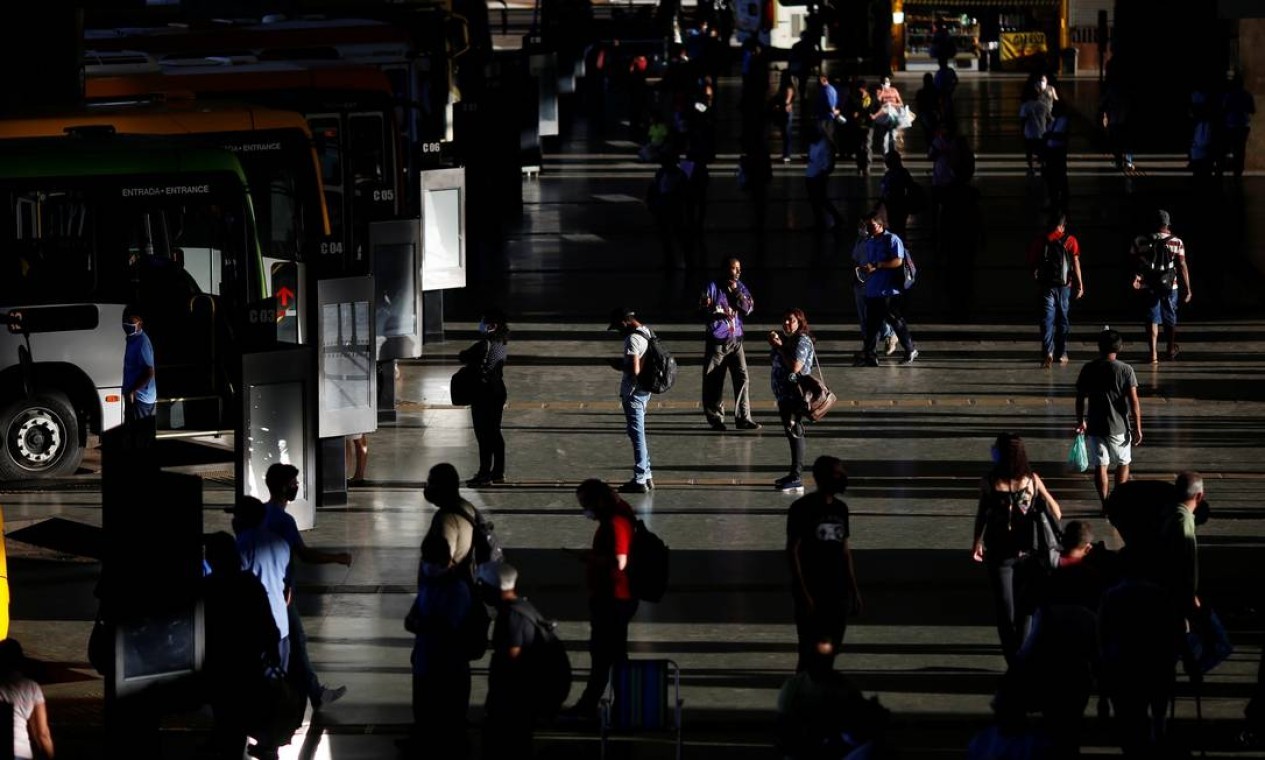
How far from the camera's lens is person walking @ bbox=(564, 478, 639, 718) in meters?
12.3

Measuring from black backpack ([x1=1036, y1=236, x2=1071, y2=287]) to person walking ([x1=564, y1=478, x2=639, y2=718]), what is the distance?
35.4 ft

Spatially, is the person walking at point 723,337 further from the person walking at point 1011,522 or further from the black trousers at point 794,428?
the person walking at point 1011,522

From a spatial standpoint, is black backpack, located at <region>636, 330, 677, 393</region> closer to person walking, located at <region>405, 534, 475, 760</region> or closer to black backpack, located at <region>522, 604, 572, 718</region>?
person walking, located at <region>405, 534, 475, 760</region>

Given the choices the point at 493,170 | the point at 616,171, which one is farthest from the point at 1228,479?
the point at 616,171

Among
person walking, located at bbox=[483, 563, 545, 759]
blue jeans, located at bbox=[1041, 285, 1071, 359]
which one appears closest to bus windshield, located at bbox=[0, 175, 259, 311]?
blue jeans, located at bbox=[1041, 285, 1071, 359]

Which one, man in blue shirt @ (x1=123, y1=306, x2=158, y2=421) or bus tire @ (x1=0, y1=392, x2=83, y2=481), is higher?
man in blue shirt @ (x1=123, y1=306, x2=158, y2=421)

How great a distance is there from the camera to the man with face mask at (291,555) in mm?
12531

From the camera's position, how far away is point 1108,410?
1639 centimetres

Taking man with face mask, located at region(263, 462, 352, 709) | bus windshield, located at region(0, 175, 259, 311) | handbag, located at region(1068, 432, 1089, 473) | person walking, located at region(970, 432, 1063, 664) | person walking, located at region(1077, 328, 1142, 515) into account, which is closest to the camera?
man with face mask, located at region(263, 462, 352, 709)

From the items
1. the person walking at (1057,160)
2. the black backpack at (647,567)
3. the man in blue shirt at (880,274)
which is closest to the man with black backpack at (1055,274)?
the man in blue shirt at (880,274)

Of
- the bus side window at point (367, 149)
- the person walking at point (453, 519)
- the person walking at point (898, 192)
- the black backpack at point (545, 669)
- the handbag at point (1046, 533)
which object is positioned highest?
the bus side window at point (367, 149)

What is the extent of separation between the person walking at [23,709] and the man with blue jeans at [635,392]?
785 cm

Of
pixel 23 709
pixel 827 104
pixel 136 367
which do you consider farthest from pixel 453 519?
pixel 827 104

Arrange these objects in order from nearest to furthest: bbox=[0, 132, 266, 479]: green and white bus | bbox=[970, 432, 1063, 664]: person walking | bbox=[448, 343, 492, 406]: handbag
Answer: bbox=[970, 432, 1063, 664]: person walking < bbox=[448, 343, 492, 406]: handbag < bbox=[0, 132, 266, 479]: green and white bus
